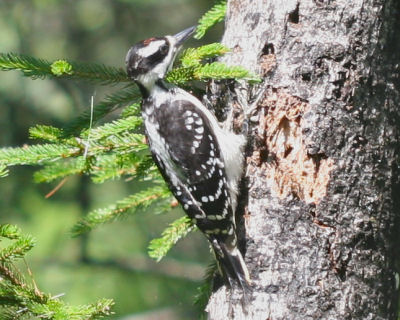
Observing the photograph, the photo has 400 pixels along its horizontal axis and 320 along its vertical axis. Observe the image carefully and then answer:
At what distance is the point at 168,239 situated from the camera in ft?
12.9

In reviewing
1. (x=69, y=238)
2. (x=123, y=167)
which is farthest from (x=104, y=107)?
(x=69, y=238)

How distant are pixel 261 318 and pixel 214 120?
3.82ft

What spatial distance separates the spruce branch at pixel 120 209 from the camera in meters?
4.03

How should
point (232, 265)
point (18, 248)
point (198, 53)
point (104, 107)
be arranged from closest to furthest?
point (18, 248) < point (198, 53) < point (232, 265) < point (104, 107)

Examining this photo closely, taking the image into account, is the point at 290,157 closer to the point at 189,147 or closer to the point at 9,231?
the point at 189,147

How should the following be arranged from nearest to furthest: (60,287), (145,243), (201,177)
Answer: (201,177), (60,287), (145,243)

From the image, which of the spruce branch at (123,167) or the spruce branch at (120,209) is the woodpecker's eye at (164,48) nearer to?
the spruce branch at (123,167)

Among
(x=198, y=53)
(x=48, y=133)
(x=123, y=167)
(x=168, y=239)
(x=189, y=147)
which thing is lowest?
→ (x=168, y=239)

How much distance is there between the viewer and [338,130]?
345 centimetres

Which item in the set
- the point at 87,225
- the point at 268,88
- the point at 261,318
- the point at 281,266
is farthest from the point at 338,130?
the point at 87,225

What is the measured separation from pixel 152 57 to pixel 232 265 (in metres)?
1.29

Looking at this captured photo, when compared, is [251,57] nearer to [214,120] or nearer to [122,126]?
[214,120]

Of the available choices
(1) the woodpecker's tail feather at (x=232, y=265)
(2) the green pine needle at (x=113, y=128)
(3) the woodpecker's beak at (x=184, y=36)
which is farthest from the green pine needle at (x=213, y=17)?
(1) the woodpecker's tail feather at (x=232, y=265)

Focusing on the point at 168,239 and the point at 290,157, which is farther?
the point at 168,239
